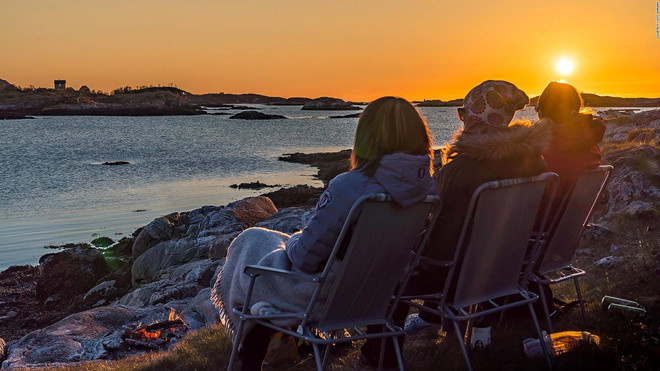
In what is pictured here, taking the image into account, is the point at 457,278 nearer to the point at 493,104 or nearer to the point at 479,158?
the point at 479,158

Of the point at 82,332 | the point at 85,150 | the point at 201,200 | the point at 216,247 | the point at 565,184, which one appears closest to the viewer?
the point at 565,184

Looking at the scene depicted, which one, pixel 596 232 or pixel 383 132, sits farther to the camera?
pixel 596 232

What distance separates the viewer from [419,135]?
3.52 m

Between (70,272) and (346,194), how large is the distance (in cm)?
1360

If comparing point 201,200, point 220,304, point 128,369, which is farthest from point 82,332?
point 201,200

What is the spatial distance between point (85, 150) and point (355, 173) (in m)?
61.0

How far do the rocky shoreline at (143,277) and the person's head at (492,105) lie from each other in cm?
157

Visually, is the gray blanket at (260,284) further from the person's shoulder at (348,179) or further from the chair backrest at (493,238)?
the chair backrest at (493,238)

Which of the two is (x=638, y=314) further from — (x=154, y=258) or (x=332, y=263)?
(x=154, y=258)

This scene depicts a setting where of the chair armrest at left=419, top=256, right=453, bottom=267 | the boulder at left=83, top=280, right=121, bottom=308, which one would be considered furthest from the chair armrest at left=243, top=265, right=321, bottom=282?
the boulder at left=83, top=280, right=121, bottom=308

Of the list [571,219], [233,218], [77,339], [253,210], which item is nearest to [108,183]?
[253,210]

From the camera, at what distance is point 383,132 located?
11.3 feet

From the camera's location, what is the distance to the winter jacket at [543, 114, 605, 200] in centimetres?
453

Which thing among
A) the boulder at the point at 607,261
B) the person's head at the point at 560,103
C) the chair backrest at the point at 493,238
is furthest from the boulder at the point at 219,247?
the chair backrest at the point at 493,238
